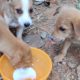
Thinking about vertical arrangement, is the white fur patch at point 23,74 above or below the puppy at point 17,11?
below

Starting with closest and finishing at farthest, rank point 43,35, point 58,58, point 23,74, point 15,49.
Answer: point 15,49 → point 23,74 → point 58,58 → point 43,35

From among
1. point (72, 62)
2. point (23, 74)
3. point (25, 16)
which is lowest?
point (72, 62)

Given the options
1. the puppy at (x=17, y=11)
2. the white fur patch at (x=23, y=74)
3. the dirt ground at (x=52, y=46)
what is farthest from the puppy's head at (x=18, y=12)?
the white fur patch at (x=23, y=74)

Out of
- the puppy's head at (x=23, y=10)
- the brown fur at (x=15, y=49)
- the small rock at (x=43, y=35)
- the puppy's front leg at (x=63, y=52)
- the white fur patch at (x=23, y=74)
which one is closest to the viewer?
the brown fur at (x=15, y=49)

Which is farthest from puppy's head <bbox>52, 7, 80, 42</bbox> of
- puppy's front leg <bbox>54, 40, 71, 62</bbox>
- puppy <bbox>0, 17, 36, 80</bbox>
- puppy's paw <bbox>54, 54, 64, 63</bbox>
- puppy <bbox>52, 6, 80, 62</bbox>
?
puppy <bbox>0, 17, 36, 80</bbox>

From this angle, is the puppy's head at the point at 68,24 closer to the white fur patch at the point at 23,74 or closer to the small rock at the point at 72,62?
the small rock at the point at 72,62

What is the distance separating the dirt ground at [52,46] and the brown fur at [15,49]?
490 millimetres

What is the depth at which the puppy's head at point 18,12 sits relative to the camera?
9.42 feet

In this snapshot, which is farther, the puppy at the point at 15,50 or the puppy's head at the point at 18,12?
the puppy's head at the point at 18,12

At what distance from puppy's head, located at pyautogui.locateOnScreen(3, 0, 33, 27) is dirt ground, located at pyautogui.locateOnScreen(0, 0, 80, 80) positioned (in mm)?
356

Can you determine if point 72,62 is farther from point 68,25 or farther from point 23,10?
point 23,10

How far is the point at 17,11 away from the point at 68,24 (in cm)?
59

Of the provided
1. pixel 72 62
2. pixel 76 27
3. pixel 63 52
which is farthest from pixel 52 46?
pixel 76 27

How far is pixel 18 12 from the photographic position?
9.60ft
